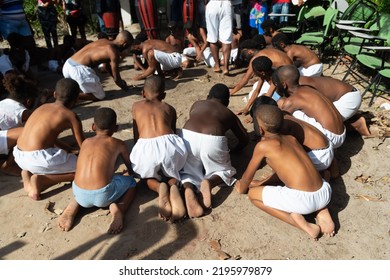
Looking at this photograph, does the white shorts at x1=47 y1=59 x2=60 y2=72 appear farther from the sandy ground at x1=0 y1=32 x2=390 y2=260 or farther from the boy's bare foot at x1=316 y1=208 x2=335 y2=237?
the boy's bare foot at x1=316 y1=208 x2=335 y2=237

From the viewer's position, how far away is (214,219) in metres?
3.48

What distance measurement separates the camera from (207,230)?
3.34m

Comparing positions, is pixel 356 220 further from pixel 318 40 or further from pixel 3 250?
pixel 318 40

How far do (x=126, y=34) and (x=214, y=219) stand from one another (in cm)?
386

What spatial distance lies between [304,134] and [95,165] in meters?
2.17

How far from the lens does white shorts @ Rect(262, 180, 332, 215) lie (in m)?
3.24

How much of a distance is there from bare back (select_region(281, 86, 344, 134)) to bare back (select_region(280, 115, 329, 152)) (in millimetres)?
420

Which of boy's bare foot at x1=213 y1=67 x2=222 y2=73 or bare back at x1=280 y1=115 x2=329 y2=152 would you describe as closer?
bare back at x1=280 y1=115 x2=329 y2=152

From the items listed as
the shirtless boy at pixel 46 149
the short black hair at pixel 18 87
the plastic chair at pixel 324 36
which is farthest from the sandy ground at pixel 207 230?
the plastic chair at pixel 324 36

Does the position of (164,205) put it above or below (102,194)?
below

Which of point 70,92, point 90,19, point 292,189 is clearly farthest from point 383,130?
point 90,19

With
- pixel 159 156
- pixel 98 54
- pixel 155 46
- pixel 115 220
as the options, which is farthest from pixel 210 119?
pixel 155 46

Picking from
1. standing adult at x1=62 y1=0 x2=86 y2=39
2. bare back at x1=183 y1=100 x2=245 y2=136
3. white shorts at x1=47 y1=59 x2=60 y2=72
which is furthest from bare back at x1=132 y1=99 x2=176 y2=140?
standing adult at x1=62 y1=0 x2=86 y2=39

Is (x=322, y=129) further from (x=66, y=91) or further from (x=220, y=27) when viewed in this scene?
(x=220, y=27)
